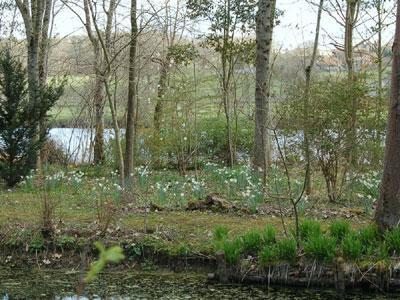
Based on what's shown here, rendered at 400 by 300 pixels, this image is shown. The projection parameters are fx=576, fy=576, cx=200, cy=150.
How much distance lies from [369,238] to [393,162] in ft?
2.96

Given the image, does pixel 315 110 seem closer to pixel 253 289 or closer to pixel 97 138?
pixel 253 289

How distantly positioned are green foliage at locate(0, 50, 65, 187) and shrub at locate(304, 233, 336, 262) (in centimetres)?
726

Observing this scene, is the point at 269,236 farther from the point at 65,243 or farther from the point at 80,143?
the point at 80,143

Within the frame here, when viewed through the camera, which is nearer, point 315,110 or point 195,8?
point 315,110

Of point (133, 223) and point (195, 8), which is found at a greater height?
point (195, 8)

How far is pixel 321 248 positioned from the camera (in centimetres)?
623

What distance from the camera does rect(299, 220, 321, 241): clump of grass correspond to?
6.61 metres

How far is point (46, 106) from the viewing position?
12.1m

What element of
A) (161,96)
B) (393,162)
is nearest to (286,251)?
(393,162)

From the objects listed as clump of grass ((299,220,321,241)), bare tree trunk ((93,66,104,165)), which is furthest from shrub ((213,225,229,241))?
bare tree trunk ((93,66,104,165))

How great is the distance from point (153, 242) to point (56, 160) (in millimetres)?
10412

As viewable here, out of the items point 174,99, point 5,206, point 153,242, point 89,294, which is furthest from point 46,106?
point 89,294

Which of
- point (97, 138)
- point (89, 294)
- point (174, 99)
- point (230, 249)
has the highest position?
point (174, 99)

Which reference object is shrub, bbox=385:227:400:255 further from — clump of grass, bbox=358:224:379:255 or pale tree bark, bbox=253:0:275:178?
pale tree bark, bbox=253:0:275:178
